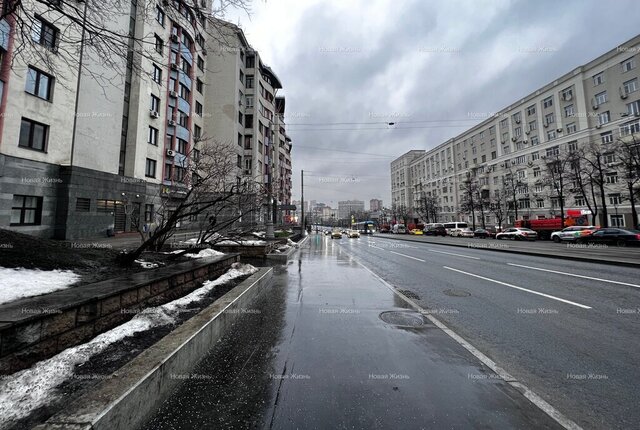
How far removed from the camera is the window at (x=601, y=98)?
133 ft

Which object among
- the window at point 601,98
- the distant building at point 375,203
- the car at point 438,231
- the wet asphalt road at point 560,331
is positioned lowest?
the wet asphalt road at point 560,331

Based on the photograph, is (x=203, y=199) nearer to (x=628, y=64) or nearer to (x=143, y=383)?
(x=143, y=383)

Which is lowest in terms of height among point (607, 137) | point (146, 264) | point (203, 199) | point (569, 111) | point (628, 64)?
point (146, 264)

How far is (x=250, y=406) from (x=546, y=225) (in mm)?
42897

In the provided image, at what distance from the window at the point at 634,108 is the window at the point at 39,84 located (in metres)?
59.9

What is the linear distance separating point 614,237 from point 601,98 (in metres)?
30.0

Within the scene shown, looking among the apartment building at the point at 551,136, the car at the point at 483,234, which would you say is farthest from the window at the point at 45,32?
the car at the point at 483,234

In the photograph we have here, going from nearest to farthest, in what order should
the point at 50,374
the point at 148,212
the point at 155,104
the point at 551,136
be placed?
the point at 50,374 < the point at 148,212 < the point at 155,104 < the point at 551,136

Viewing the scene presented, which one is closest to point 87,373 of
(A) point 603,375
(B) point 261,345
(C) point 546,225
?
(B) point 261,345

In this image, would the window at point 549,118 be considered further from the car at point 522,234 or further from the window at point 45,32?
the window at point 45,32

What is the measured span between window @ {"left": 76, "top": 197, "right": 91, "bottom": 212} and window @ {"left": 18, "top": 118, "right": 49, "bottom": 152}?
11.3 feet

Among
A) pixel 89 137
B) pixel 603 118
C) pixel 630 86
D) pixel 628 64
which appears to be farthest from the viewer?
pixel 603 118

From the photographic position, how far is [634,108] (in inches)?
1455

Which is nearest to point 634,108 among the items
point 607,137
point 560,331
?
point 607,137
